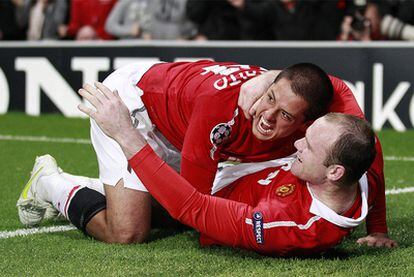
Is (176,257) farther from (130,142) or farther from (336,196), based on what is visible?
(336,196)

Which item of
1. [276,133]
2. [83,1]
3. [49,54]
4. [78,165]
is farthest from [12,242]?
[83,1]

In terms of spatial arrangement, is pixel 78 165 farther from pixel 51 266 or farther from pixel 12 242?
pixel 51 266

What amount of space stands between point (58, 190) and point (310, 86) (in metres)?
1.91

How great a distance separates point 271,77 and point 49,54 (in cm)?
836

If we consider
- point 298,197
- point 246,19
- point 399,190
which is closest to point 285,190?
point 298,197

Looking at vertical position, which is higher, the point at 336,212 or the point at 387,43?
the point at 336,212

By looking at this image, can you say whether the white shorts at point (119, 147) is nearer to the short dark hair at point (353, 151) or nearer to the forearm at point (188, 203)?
the forearm at point (188, 203)

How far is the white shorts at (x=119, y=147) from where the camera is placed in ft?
20.7

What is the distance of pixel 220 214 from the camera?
5371 millimetres

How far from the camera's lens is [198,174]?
570 cm

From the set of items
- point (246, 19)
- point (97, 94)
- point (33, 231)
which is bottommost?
point (246, 19)

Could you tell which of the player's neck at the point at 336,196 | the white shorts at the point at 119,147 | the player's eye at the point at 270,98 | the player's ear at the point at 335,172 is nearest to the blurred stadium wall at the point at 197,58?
the white shorts at the point at 119,147

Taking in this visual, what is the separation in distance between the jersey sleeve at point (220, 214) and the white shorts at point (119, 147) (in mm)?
960

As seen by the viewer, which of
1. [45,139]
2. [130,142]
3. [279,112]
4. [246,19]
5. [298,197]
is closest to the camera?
[130,142]
